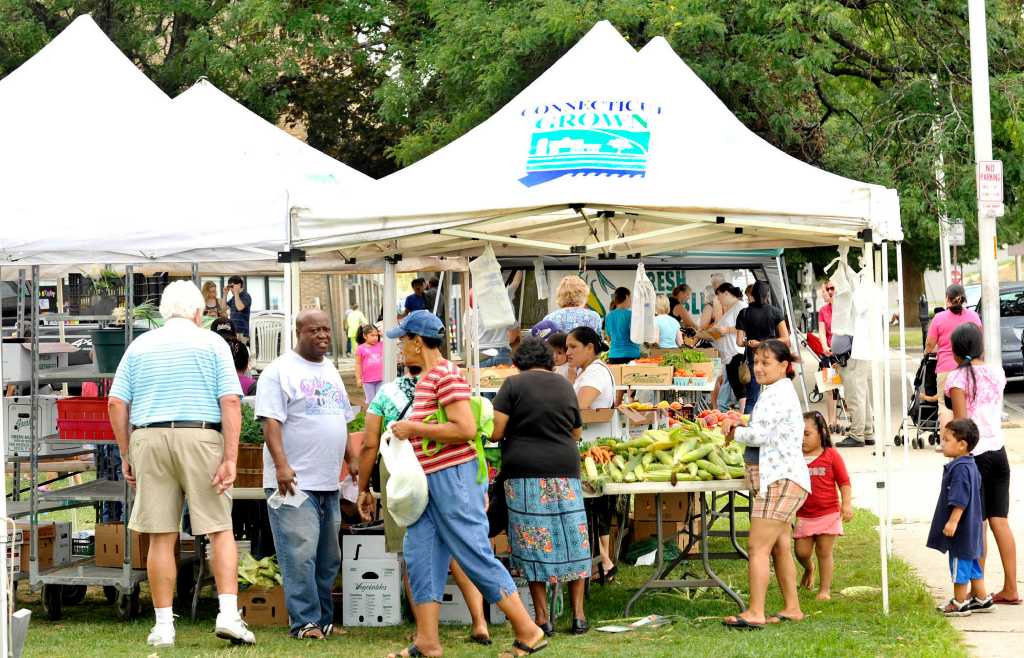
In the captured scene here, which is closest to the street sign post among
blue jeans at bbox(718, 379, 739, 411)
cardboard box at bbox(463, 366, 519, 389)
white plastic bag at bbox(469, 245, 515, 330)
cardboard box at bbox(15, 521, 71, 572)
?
blue jeans at bbox(718, 379, 739, 411)

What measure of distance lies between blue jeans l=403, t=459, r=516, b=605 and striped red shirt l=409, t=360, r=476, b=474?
0.16 feet

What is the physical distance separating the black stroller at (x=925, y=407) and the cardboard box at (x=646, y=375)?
13.3 feet

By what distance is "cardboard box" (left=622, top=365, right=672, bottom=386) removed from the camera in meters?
13.9

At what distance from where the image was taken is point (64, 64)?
1027 cm

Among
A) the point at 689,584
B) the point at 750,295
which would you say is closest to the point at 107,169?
the point at 689,584

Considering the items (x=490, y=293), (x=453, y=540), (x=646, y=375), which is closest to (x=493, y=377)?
(x=646, y=375)

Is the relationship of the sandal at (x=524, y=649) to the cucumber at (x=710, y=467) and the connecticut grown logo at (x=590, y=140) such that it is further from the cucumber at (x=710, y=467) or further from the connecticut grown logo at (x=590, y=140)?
the connecticut grown logo at (x=590, y=140)

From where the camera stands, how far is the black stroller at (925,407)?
651 inches

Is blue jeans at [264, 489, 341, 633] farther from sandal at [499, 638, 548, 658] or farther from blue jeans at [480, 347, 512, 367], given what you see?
blue jeans at [480, 347, 512, 367]

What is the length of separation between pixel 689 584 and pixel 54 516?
7056mm

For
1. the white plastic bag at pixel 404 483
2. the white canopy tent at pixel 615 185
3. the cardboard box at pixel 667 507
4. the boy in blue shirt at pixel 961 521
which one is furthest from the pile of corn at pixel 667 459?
the white plastic bag at pixel 404 483

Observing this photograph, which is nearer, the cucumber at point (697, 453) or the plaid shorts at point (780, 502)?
the plaid shorts at point (780, 502)

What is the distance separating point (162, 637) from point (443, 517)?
71.9 inches

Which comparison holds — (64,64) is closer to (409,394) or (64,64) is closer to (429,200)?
(429,200)
